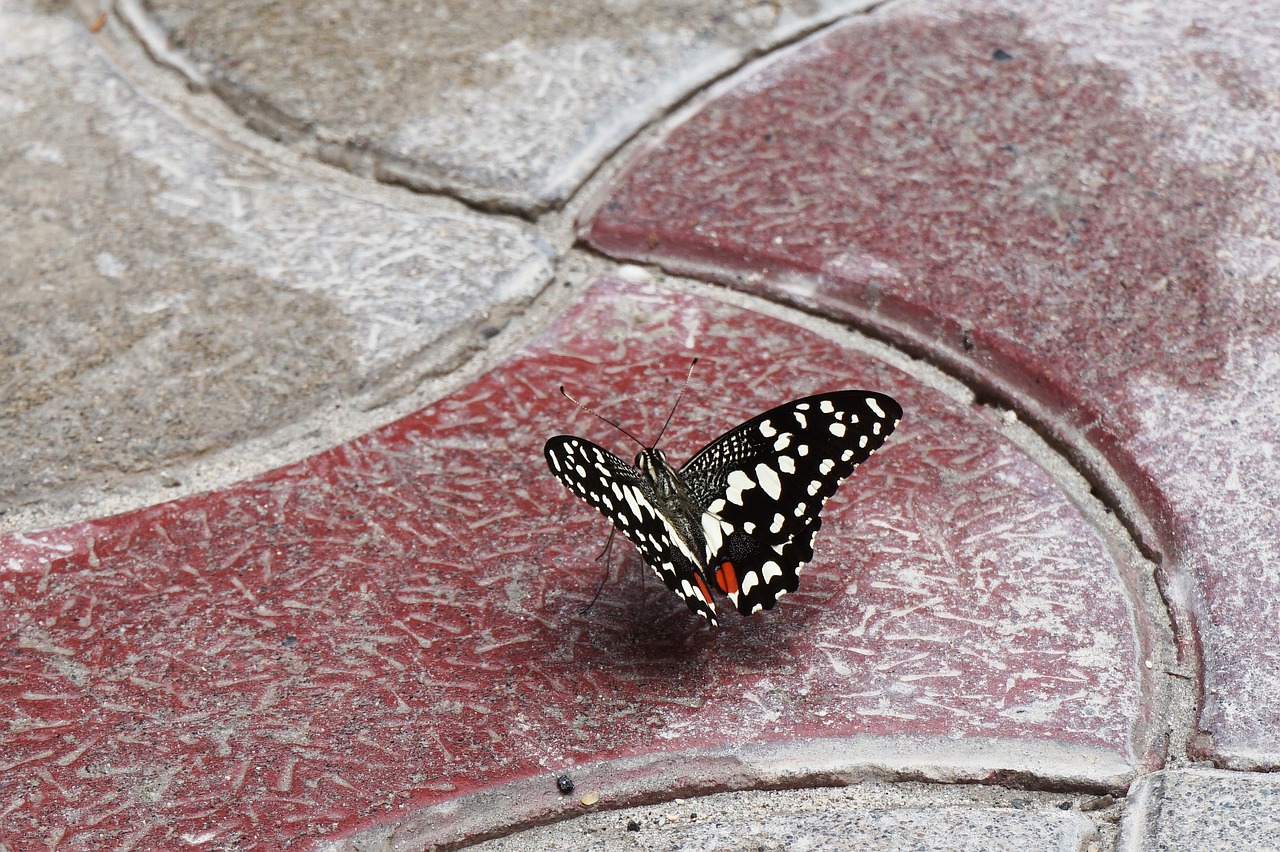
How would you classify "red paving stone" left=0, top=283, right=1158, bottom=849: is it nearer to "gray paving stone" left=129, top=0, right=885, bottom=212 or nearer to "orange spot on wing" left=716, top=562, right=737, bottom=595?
"orange spot on wing" left=716, top=562, right=737, bottom=595

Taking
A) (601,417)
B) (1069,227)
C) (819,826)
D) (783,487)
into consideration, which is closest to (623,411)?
(601,417)

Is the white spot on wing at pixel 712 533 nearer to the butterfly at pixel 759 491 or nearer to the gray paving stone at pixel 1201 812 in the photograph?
the butterfly at pixel 759 491

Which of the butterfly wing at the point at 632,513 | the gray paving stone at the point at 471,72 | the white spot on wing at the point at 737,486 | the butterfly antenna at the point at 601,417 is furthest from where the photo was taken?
the gray paving stone at the point at 471,72

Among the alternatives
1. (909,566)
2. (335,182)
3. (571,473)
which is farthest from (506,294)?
(909,566)

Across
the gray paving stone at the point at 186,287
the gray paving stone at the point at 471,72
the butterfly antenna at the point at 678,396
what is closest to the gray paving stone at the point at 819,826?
the butterfly antenna at the point at 678,396

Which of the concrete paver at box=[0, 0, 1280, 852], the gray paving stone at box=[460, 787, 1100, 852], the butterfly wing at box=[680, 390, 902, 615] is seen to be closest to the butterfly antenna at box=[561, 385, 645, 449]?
the concrete paver at box=[0, 0, 1280, 852]

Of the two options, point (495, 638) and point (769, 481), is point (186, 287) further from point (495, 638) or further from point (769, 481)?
point (769, 481)
